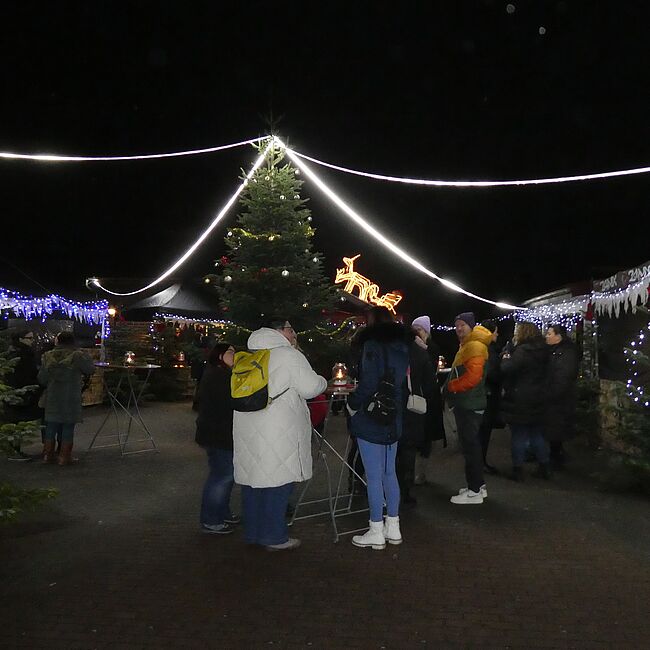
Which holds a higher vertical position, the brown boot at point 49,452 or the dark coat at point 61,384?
the dark coat at point 61,384

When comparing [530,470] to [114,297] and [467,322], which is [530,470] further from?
[114,297]

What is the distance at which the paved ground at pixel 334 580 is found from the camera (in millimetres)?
3703

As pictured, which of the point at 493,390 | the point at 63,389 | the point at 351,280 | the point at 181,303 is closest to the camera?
the point at 493,390

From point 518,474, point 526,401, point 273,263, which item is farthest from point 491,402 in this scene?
point 273,263

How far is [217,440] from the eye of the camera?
5.64m

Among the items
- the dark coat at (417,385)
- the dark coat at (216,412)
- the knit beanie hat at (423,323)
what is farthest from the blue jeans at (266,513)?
the knit beanie hat at (423,323)

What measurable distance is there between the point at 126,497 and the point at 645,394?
5.60 m

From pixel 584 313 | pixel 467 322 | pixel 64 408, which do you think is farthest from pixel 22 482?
pixel 584 313

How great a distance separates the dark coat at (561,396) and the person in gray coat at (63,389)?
5.85 m

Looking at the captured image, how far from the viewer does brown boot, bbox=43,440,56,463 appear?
29.1ft

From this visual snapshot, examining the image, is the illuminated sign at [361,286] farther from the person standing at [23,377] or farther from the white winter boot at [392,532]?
the white winter boot at [392,532]

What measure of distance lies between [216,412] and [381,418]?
1442 mm

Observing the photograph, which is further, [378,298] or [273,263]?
[378,298]

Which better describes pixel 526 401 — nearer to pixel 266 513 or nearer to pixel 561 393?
pixel 561 393
